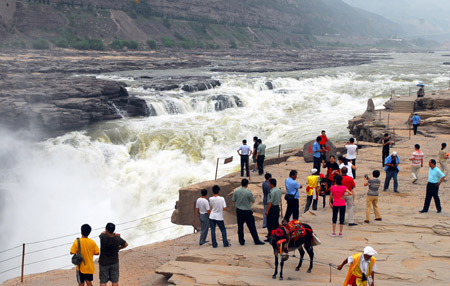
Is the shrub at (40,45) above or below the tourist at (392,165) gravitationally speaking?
above

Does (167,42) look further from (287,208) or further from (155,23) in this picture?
(287,208)

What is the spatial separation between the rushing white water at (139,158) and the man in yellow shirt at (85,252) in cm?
801

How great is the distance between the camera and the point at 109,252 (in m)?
A: 7.94

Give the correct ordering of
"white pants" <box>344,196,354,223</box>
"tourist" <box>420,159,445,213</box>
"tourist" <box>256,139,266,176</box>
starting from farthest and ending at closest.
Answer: "tourist" <box>256,139,266,176</box>, "tourist" <box>420,159,445,213</box>, "white pants" <box>344,196,354,223</box>

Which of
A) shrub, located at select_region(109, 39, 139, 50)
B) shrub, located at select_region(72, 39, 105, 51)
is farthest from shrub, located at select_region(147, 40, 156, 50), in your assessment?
shrub, located at select_region(72, 39, 105, 51)

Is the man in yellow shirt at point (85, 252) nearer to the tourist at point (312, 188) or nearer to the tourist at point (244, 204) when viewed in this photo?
the tourist at point (244, 204)

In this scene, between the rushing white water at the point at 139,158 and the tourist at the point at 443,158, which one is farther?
the rushing white water at the point at 139,158

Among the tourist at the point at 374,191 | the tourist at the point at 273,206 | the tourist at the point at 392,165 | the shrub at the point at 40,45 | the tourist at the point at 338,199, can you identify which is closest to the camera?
the tourist at the point at 273,206

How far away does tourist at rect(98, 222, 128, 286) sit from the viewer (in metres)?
7.88

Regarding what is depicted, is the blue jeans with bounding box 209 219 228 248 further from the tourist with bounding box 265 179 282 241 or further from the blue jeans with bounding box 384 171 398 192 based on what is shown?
the blue jeans with bounding box 384 171 398 192

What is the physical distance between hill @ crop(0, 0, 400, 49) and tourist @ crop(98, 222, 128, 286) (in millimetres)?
68323

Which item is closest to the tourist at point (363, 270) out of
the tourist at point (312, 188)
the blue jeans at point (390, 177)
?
the tourist at point (312, 188)

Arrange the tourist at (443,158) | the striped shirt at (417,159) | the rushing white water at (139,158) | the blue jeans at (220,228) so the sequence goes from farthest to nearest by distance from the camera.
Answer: the rushing white water at (139,158) < the striped shirt at (417,159) < the tourist at (443,158) < the blue jeans at (220,228)

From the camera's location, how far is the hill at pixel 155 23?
255 feet
